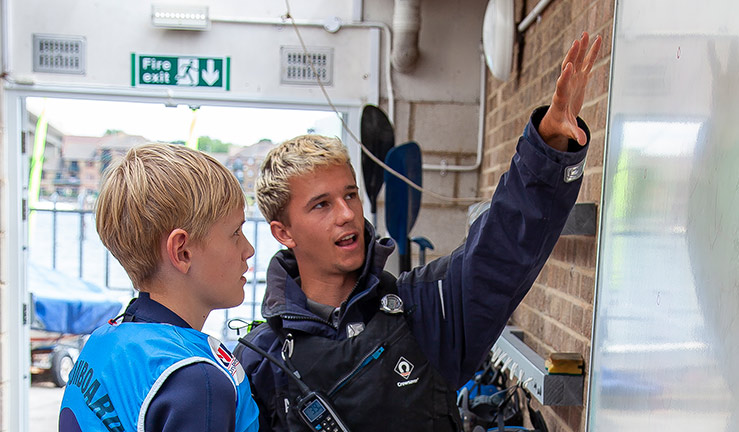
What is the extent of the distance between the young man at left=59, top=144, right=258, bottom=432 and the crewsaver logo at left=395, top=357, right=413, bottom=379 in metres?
0.32

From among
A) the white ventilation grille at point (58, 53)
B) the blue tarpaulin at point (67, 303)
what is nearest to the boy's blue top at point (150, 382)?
the white ventilation grille at point (58, 53)

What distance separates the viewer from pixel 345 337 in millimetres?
1082

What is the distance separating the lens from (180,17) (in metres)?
2.87

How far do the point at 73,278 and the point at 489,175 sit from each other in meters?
2.67

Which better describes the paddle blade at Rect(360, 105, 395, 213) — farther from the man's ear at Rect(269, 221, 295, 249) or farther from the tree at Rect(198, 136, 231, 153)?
the man's ear at Rect(269, 221, 295, 249)

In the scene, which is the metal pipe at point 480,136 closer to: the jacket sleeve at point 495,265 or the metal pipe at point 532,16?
the metal pipe at point 532,16

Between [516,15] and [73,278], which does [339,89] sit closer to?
[516,15]

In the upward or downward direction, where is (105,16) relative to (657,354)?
upward

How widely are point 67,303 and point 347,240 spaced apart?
3048mm

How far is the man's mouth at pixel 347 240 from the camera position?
1.18 metres

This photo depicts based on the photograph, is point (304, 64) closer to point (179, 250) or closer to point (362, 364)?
point (362, 364)

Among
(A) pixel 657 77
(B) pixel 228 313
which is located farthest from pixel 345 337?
(B) pixel 228 313

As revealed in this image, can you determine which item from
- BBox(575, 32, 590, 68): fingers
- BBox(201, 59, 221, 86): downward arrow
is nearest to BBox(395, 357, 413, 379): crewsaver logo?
BBox(575, 32, 590, 68): fingers

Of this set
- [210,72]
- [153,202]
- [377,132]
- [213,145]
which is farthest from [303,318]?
[213,145]
